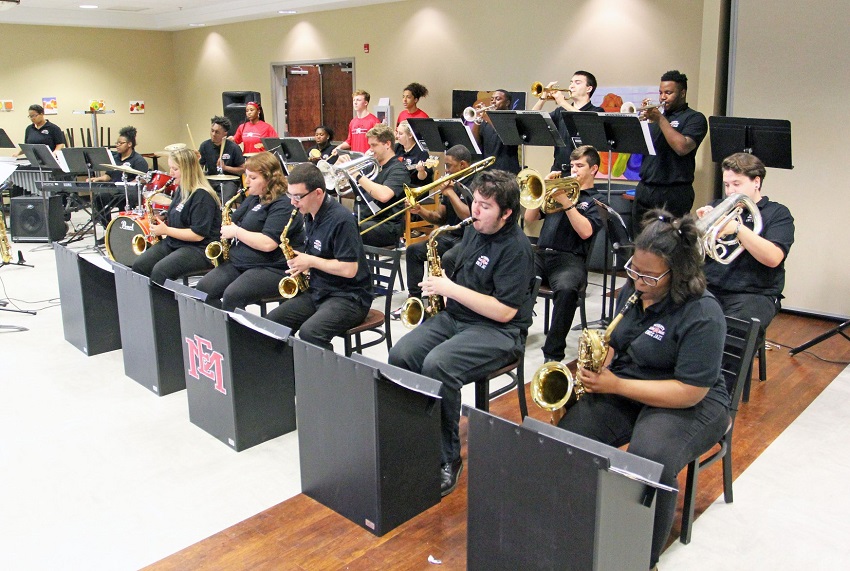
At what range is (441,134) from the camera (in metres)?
5.98

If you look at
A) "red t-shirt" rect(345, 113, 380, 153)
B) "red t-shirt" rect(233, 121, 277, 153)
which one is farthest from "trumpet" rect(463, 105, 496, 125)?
"red t-shirt" rect(233, 121, 277, 153)

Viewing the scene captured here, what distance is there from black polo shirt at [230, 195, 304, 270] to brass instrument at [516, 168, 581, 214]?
51.8 inches

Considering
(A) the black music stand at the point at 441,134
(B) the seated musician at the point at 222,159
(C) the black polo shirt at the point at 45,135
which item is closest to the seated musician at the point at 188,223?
(A) the black music stand at the point at 441,134

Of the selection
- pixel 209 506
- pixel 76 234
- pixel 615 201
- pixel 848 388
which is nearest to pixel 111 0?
pixel 76 234

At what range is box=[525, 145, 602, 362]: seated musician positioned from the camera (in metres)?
4.25

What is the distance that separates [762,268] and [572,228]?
3.69 ft

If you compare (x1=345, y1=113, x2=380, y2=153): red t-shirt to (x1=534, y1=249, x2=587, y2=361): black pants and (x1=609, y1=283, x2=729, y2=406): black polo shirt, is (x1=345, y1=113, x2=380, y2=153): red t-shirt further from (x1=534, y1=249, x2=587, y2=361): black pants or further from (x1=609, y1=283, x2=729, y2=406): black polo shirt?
(x1=609, y1=283, x2=729, y2=406): black polo shirt

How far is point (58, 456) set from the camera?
137 inches

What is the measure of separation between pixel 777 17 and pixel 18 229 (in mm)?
8410

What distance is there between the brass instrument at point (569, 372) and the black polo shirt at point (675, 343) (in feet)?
0.19

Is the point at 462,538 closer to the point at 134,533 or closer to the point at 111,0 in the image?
the point at 134,533

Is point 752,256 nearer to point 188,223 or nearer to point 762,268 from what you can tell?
point 762,268

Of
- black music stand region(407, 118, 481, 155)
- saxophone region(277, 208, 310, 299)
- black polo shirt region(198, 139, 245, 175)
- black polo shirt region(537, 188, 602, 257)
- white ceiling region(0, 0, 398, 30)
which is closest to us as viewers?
saxophone region(277, 208, 310, 299)

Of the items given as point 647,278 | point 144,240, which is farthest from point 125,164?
point 647,278
